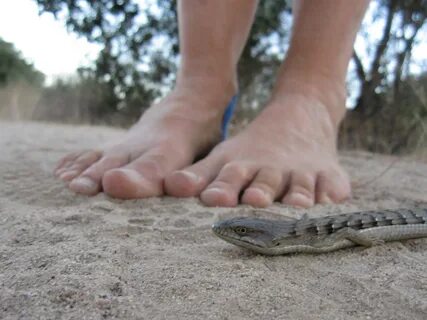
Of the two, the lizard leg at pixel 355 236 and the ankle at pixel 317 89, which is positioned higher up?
the ankle at pixel 317 89

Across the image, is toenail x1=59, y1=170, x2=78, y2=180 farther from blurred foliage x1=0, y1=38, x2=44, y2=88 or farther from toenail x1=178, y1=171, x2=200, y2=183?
blurred foliage x1=0, y1=38, x2=44, y2=88

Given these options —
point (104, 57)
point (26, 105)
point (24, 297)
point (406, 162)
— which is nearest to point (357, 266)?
point (24, 297)

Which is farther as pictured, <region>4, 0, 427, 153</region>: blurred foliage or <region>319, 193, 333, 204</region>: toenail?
<region>4, 0, 427, 153</region>: blurred foliage

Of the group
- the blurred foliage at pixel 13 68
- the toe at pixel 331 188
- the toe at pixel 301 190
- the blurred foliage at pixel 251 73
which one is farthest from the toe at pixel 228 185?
the blurred foliage at pixel 13 68

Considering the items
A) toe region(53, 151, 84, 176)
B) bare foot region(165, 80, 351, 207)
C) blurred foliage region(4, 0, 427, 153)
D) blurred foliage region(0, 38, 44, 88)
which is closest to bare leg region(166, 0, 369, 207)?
bare foot region(165, 80, 351, 207)

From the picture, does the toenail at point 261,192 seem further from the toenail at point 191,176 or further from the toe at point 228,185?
the toenail at point 191,176

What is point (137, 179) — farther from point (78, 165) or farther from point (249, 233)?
point (249, 233)

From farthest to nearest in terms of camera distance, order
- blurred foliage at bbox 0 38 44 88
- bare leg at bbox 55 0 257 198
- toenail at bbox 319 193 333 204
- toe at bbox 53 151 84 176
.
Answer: blurred foliage at bbox 0 38 44 88, toe at bbox 53 151 84 176, bare leg at bbox 55 0 257 198, toenail at bbox 319 193 333 204
